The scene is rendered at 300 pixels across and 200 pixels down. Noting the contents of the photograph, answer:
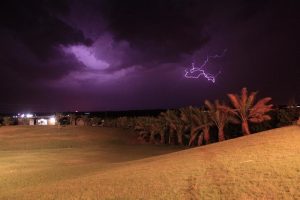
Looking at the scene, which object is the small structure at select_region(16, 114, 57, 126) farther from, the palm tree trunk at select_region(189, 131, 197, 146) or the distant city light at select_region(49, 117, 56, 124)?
the palm tree trunk at select_region(189, 131, 197, 146)

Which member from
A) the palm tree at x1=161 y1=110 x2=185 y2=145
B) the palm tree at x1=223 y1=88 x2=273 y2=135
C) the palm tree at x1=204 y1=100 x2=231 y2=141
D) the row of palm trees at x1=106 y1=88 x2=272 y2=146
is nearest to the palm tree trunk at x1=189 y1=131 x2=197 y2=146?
the row of palm trees at x1=106 y1=88 x2=272 y2=146

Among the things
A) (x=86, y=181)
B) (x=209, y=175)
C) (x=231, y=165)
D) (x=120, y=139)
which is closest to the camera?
(x=209, y=175)

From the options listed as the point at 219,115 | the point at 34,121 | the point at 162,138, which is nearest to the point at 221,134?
the point at 219,115

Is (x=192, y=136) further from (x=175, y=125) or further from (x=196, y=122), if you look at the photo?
(x=175, y=125)

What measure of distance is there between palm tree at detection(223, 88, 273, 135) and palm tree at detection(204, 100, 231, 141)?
1.45 meters

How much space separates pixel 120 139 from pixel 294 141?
28695 millimetres

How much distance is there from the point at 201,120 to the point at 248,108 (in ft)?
19.1

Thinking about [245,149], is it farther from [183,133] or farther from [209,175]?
[183,133]

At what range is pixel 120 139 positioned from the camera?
136ft

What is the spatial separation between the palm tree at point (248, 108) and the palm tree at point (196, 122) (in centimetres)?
429

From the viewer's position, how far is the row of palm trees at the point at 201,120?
29359 millimetres

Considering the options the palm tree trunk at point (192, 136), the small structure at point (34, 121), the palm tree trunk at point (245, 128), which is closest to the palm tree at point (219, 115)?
the palm tree trunk at point (245, 128)

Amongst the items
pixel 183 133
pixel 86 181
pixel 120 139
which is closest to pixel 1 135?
pixel 120 139

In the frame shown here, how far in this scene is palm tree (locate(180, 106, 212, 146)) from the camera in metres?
34.2
